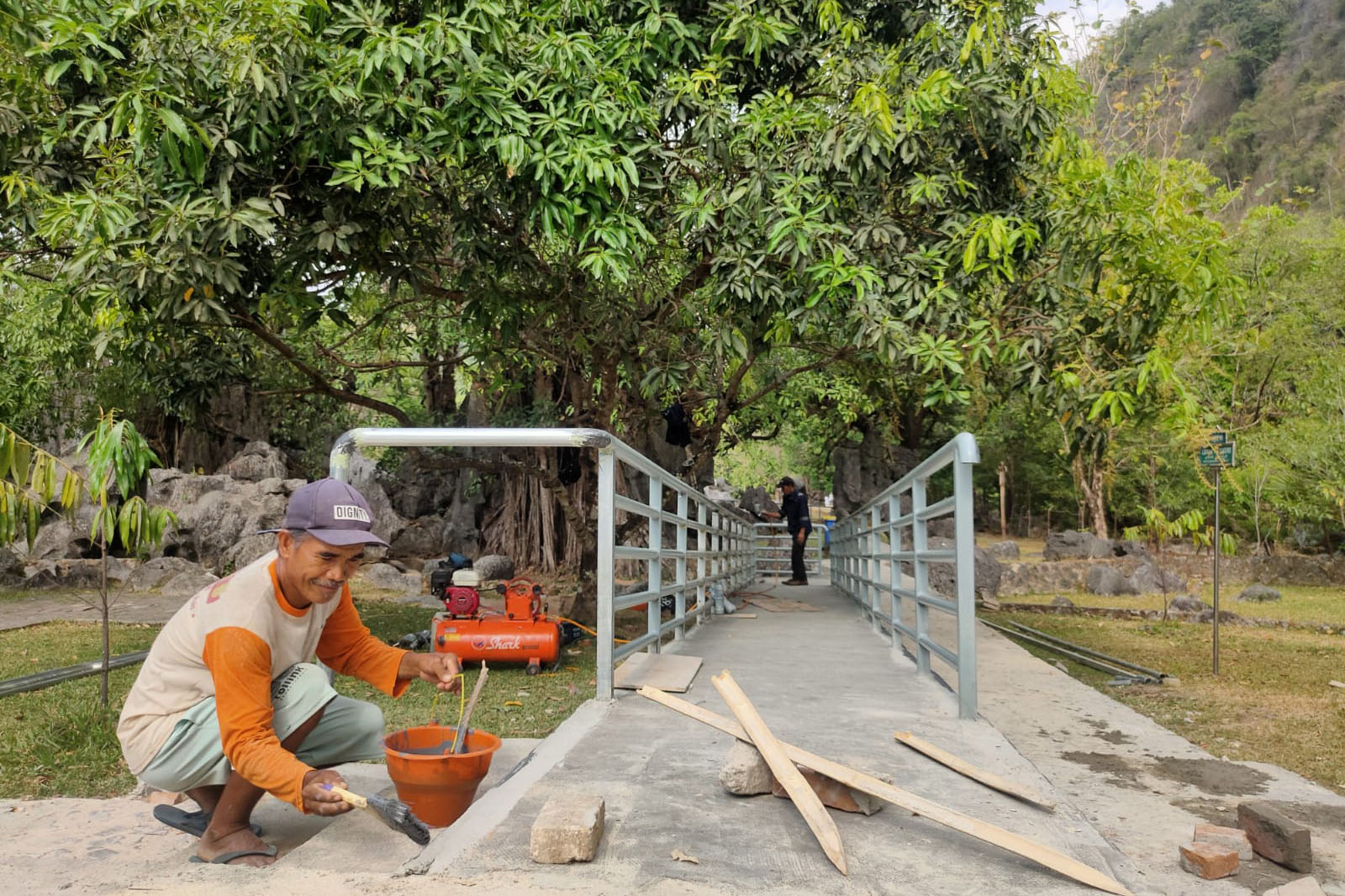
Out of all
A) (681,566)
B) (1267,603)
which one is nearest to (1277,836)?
(681,566)

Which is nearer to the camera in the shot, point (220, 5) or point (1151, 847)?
point (1151, 847)

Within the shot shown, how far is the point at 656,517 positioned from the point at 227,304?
132 inches

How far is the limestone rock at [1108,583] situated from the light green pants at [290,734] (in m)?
16.1

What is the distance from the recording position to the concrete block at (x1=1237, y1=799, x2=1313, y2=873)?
3143 millimetres

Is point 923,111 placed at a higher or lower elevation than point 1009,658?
higher

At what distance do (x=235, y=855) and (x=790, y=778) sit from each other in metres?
1.51

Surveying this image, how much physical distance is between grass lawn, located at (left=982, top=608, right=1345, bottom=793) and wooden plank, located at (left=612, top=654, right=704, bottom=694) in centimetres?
312

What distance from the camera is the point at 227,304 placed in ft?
21.5

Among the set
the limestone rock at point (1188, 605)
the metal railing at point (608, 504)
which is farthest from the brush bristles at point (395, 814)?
the limestone rock at point (1188, 605)

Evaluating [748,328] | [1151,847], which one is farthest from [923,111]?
[1151,847]

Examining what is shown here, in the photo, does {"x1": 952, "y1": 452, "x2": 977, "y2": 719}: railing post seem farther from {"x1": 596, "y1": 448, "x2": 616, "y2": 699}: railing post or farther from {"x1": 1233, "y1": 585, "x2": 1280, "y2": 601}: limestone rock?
{"x1": 1233, "y1": 585, "x2": 1280, "y2": 601}: limestone rock

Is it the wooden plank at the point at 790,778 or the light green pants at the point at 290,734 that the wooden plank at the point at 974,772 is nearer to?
the wooden plank at the point at 790,778

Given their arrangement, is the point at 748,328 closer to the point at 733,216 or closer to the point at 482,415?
the point at 733,216

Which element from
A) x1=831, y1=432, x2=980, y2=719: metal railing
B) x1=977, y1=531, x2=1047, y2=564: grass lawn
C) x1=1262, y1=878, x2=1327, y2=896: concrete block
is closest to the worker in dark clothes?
x1=831, y1=432, x2=980, y2=719: metal railing
